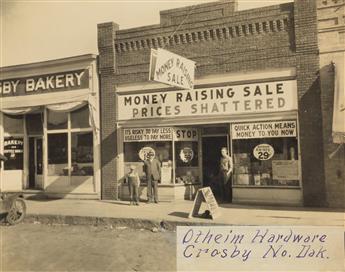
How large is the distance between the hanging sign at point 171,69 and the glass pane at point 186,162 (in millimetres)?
2591

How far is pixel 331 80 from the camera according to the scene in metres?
12.3

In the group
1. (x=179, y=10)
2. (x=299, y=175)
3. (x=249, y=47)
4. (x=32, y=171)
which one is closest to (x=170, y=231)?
(x=299, y=175)

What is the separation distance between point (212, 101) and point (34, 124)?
7.61m

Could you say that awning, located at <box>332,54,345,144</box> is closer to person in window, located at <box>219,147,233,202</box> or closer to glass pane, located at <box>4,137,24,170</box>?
person in window, located at <box>219,147,233,202</box>

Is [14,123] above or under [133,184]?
above

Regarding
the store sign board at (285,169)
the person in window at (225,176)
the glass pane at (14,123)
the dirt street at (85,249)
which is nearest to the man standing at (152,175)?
the person in window at (225,176)

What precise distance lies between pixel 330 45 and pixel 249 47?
2.25 m

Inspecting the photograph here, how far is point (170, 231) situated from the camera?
34.9 feet

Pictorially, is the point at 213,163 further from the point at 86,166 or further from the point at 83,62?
the point at 83,62

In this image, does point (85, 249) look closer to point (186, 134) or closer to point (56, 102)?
point (186, 134)

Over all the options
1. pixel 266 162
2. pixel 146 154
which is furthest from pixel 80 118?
pixel 266 162

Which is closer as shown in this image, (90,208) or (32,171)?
(90,208)

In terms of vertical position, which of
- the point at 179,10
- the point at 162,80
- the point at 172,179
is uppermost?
the point at 179,10
